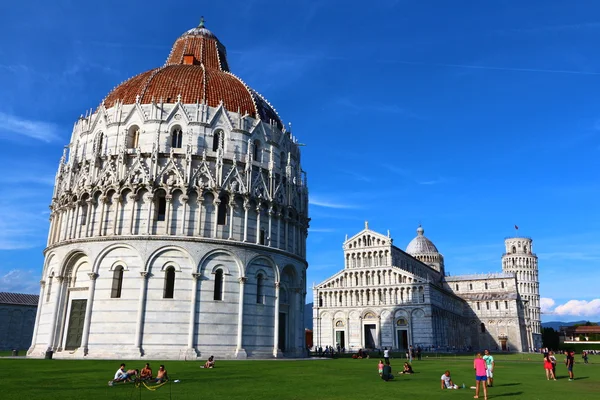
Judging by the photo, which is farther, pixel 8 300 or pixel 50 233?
pixel 8 300

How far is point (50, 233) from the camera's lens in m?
42.0

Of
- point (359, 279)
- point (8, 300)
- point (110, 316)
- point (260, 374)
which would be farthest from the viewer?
point (359, 279)

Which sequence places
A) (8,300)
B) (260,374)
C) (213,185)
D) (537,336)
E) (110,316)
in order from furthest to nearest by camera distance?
1. (537,336)
2. (8,300)
3. (213,185)
4. (110,316)
5. (260,374)

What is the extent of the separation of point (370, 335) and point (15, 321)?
185 feet

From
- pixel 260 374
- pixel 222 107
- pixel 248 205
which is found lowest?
pixel 260 374

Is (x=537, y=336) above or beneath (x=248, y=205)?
beneath

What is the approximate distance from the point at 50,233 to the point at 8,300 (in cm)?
4056

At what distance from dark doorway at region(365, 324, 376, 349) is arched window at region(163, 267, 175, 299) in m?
57.9

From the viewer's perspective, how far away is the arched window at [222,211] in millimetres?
37906

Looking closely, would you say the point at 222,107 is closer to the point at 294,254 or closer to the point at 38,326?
the point at 294,254

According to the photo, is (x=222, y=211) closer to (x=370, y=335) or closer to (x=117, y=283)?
(x=117, y=283)

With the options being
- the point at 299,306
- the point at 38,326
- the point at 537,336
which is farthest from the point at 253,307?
the point at 537,336

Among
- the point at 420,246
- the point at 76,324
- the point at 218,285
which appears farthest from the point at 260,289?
the point at 420,246

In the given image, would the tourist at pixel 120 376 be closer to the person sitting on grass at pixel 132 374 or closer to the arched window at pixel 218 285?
the person sitting on grass at pixel 132 374
